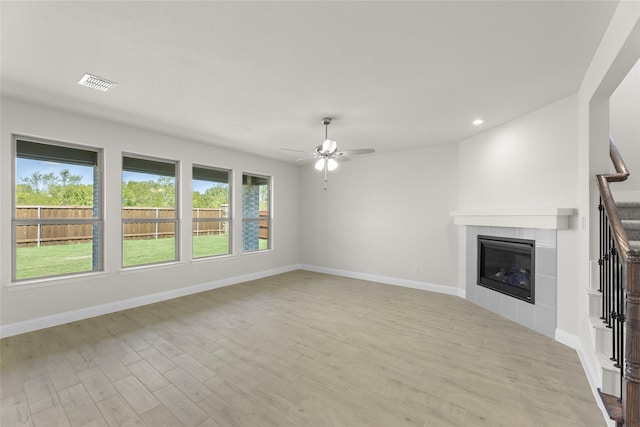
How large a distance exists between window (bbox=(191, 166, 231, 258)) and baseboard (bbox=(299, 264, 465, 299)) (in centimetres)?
232

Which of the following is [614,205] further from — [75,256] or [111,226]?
[75,256]

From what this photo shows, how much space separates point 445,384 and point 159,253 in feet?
14.9

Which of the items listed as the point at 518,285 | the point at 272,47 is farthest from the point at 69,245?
the point at 518,285

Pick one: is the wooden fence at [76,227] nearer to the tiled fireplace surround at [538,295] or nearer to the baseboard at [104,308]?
the baseboard at [104,308]

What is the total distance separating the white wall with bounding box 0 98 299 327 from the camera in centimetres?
321

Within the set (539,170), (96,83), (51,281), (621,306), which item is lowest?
(51,281)

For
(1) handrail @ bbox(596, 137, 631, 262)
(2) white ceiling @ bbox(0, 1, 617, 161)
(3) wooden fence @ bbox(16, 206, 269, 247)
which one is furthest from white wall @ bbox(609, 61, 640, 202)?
(3) wooden fence @ bbox(16, 206, 269, 247)

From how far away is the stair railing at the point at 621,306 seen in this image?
155 cm

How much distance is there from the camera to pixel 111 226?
4.01 metres

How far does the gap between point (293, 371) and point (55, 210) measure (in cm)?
375

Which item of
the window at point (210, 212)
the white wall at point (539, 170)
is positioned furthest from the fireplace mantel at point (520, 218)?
the window at point (210, 212)

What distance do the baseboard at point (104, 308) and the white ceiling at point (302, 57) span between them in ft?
8.66

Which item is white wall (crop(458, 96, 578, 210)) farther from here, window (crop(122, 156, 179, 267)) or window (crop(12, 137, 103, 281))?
window (crop(12, 137, 103, 281))

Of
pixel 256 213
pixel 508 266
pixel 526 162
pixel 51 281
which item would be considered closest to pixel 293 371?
pixel 51 281
